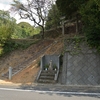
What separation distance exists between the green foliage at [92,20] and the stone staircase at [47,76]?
3.54m

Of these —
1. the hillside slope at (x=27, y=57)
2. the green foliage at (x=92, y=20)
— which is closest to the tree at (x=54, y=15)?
the hillside slope at (x=27, y=57)

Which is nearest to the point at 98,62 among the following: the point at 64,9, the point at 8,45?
the point at 64,9

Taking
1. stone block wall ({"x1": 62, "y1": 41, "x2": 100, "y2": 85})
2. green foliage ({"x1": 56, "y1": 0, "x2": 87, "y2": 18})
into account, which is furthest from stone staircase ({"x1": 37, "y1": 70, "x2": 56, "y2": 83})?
green foliage ({"x1": 56, "y1": 0, "x2": 87, "y2": 18})

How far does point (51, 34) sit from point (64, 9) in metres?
7.78

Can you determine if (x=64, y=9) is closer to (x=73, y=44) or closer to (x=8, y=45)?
(x=73, y=44)

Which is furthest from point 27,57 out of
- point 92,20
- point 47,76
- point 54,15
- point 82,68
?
point 92,20

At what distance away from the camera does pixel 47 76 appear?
11.1 metres

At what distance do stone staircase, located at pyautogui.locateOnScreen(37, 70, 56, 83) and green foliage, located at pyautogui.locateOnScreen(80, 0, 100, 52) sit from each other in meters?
3.54

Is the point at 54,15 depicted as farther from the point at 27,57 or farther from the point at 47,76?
the point at 47,76

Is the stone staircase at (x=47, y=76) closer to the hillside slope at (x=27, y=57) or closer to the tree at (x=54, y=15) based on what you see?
the hillside slope at (x=27, y=57)

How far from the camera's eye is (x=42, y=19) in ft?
71.9

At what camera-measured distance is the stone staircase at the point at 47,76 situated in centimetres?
1065

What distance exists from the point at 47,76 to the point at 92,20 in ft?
15.5

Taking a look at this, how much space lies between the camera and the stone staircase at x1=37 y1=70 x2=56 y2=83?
34.9 ft
